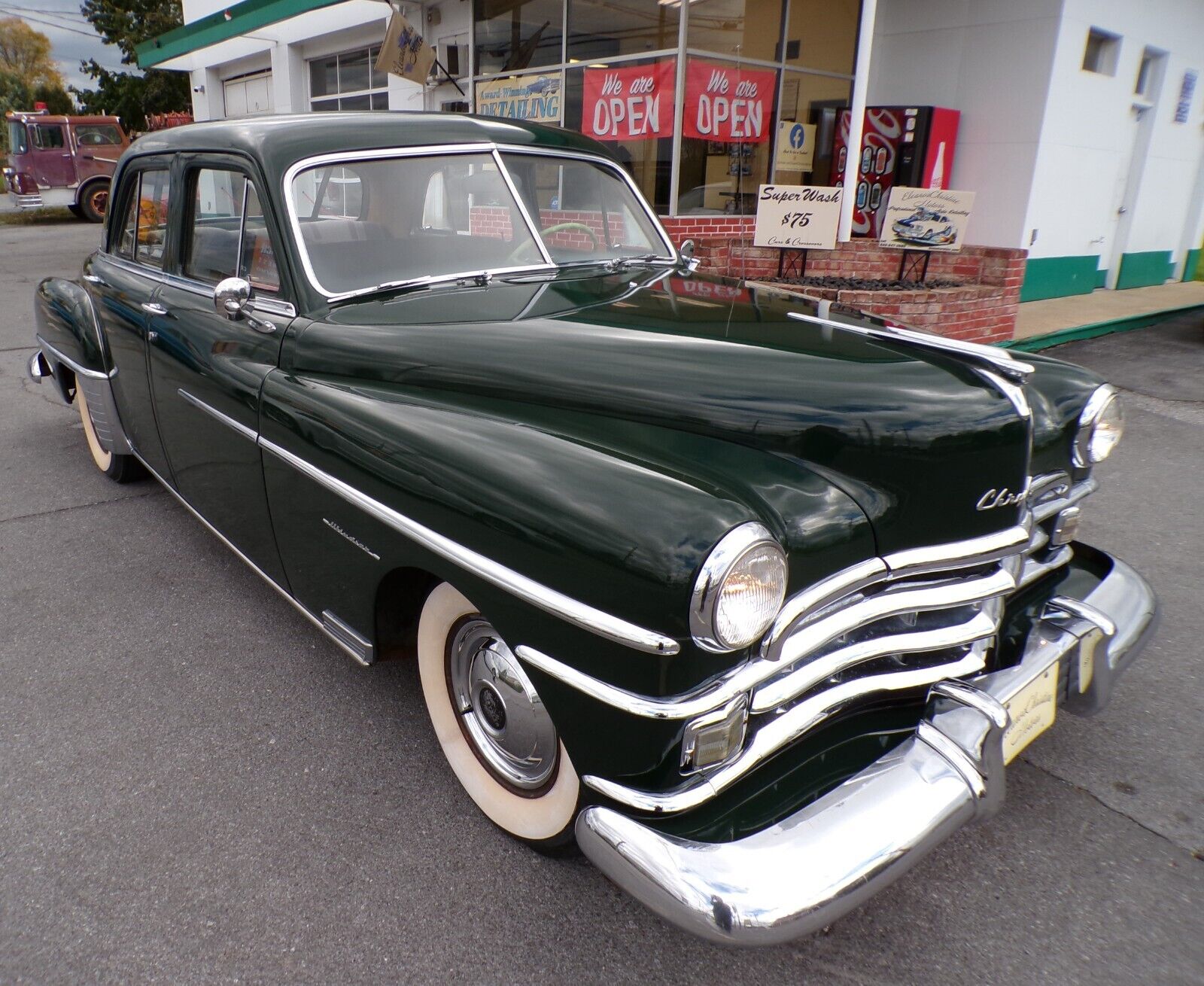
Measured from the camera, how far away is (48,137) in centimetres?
2000

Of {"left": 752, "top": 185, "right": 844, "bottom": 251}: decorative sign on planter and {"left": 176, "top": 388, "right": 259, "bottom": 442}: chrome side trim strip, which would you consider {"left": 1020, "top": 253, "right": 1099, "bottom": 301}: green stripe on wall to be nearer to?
{"left": 752, "top": 185, "right": 844, "bottom": 251}: decorative sign on planter

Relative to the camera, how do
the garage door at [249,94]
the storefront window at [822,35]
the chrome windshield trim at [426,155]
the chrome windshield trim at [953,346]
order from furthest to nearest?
the garage door at [249,94], the storefront window at [822,35], the chrome windshield trim at [426,155], the chrome windshield trim at [953,346]

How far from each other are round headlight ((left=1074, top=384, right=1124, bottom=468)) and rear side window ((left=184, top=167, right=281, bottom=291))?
2.30 meters

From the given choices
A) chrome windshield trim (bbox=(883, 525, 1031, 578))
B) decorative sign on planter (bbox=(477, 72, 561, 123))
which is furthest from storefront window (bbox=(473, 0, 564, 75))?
chrome windshield trim (bbox=(883, 525, 1031, 578))

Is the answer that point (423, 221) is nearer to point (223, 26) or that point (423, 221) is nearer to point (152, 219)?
point (152, 219)

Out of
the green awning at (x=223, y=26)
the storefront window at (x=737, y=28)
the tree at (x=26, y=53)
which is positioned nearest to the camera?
the storefront window at (x=737, y=28)

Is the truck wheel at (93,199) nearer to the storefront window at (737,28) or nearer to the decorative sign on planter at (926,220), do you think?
the storefront window at (737,28)

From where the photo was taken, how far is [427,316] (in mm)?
2414

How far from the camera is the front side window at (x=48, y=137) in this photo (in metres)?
19.8

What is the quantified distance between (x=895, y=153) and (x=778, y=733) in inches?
351

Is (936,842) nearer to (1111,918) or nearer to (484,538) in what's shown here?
(1111,918)

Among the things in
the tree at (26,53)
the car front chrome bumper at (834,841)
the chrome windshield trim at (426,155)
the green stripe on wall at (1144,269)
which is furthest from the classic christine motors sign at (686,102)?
the tree at (26,53)

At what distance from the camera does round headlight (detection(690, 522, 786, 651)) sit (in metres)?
1.49

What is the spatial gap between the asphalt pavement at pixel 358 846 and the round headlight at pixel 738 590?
81cm
